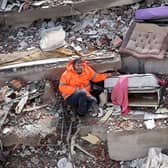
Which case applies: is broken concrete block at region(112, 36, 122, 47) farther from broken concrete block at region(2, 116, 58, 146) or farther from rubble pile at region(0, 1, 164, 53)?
broken concrete block at region(2, 116, 58, 146)

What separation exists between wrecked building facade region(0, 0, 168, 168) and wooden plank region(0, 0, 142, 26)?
21mm

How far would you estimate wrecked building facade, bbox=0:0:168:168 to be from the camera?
1033 centimetres

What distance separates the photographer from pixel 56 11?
1229 cm

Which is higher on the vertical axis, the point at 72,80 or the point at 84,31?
the point at 84,31

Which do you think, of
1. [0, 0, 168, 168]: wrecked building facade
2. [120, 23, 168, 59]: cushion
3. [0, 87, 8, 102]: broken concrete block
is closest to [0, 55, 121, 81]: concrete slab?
[0, 0, 168, 168]: wrecked building facade

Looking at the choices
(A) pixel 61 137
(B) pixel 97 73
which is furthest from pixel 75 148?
(B) pixel 97 73

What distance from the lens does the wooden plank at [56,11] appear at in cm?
1219

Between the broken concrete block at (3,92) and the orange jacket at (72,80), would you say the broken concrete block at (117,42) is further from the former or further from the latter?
the broken concrete block at (3,92)

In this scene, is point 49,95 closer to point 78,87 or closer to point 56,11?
point 78,87

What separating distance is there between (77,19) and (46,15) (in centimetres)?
68

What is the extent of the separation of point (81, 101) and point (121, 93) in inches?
29.6

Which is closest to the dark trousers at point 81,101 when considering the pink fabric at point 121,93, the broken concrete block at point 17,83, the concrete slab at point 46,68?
the pink fabric at point 121,93

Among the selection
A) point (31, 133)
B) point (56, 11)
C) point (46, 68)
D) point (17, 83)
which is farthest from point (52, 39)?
point (31, 133)

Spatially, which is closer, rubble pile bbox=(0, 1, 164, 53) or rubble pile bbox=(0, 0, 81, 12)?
rubble pile bbox=(0, 1, 164, 53)
